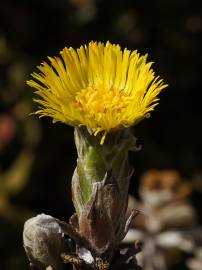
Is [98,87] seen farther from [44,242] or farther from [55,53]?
[55,53]

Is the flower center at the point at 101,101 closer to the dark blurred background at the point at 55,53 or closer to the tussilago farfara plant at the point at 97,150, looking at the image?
the tussilago farfara plant at the point at 97,150

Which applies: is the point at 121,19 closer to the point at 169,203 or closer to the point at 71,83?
the point at 169,203

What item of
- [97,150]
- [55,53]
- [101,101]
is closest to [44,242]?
[97,150]

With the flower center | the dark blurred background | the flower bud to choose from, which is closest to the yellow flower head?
the flower center

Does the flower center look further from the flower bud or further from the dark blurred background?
the dark blurred background

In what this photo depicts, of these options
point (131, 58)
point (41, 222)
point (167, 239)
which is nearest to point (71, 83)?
point (131, 58)

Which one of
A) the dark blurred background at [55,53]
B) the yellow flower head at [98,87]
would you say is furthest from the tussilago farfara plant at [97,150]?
the dark blurred background at [55,53]
